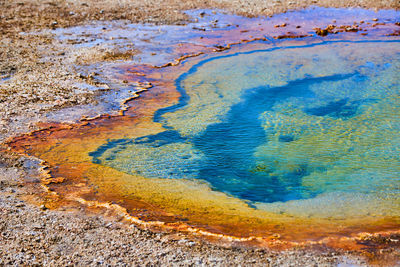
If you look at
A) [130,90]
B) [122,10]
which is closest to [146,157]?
[130,90]

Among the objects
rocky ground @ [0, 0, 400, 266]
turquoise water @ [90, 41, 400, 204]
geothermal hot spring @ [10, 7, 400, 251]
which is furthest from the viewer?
turquoise water @ [90, 41, 400, 204]

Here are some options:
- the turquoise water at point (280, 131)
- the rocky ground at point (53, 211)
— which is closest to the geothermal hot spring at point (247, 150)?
the turquoise water at point (280, 131)

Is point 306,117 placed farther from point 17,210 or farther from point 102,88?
point 17,210

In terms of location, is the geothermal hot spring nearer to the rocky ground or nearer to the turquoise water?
the turquoise water

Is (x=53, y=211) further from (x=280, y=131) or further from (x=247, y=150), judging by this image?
(x=280, y=131)

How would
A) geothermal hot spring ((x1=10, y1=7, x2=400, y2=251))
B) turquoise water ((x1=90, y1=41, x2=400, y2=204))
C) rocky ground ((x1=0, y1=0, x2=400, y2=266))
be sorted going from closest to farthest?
rocky ground ((x1=0, y1=0, x2=400, y2=266)), geothermal hot spring ((x1=10, y1=7, x2=400, y2=251)), turquoise water ((x1=90, y1=41, x2=400, y2=204))

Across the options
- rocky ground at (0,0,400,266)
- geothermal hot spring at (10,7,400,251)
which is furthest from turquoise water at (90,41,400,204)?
rocky ground at (0,0,400,266)

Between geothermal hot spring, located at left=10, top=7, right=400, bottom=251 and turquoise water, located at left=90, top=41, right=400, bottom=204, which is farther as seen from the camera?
turquoise water, located at left=90, top=41, right=400, bottom=204
